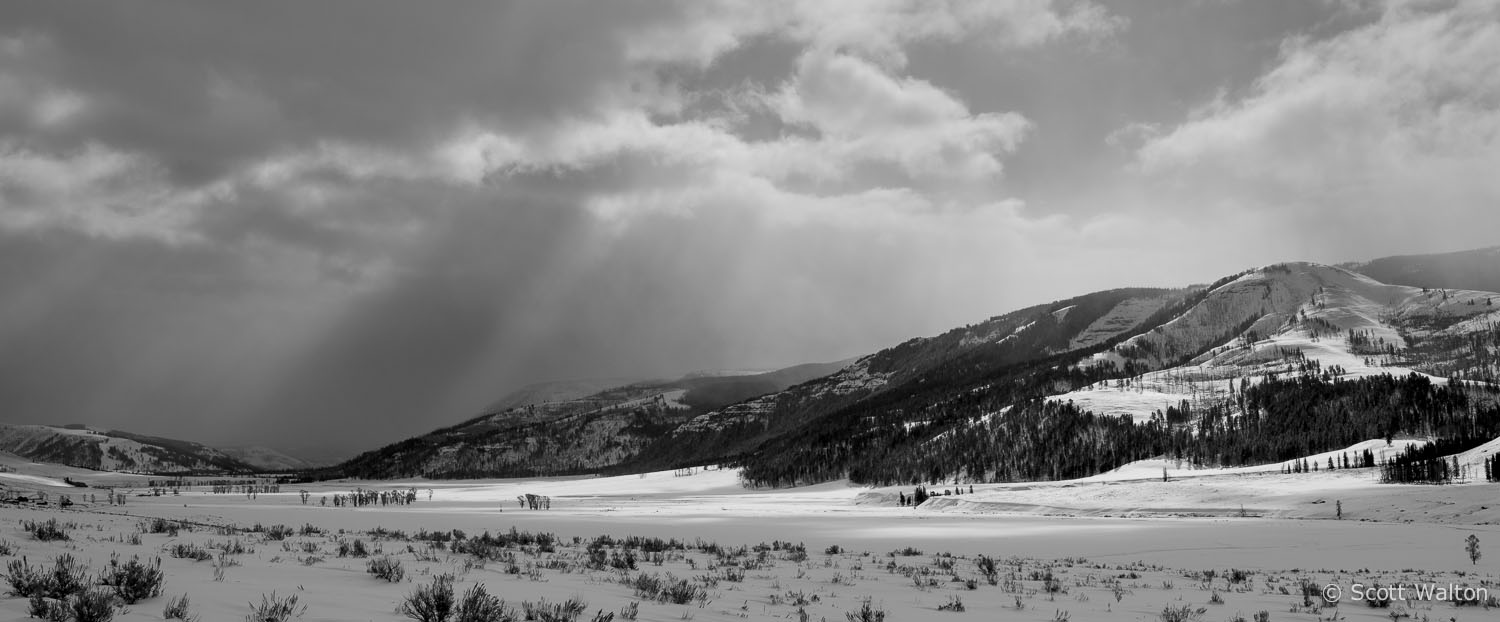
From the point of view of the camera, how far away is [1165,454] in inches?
4835

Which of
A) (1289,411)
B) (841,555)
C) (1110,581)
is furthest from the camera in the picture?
(1289,411)

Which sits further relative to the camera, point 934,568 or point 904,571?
point 934,568

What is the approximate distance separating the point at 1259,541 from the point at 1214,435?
352 feet

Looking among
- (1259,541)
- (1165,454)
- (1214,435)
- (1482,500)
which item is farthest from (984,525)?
(1214,435)

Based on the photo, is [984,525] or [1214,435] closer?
[984,525]

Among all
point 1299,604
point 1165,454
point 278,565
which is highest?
point 278,565

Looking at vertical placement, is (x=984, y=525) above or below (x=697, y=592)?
below

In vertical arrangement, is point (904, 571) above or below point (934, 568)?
above

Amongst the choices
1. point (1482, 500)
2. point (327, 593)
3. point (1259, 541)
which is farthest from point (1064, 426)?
point (327, 593)

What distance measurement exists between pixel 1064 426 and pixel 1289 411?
36712 millimetres

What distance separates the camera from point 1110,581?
1770 centimetres

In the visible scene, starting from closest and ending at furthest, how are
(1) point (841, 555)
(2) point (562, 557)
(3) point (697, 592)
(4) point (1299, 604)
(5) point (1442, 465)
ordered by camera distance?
(3) point (697, 592) → (4) point (1299, 604) → (2) point (562, 557) → (1) point (841, 555) → (5) point (1442, 465)

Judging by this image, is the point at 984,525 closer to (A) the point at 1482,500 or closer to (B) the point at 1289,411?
(A) the point at 1482,500

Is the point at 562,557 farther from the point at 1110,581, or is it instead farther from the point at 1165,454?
the point at 1165,454
